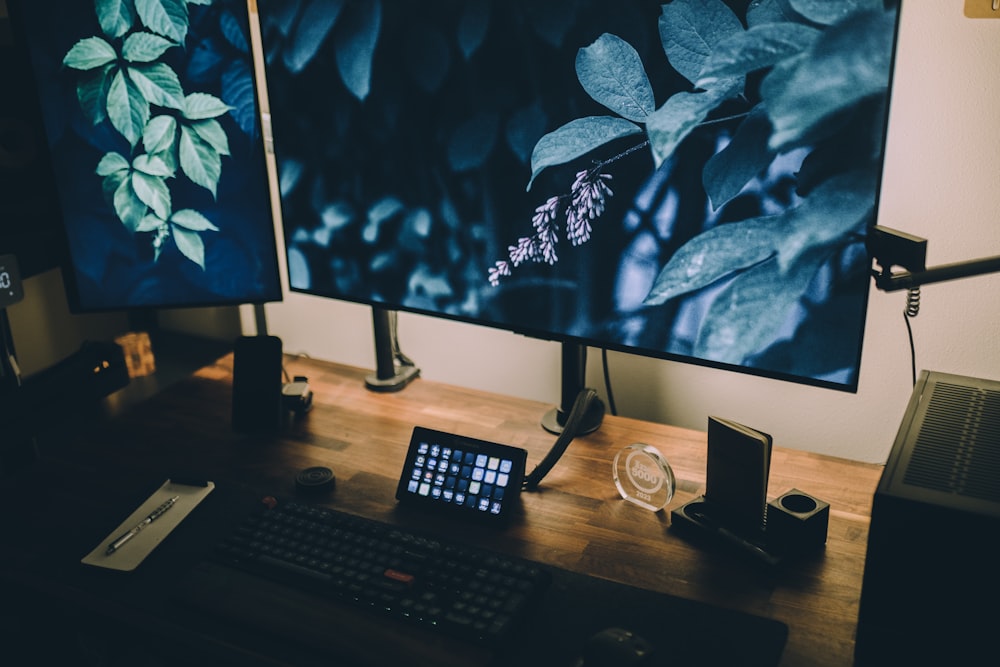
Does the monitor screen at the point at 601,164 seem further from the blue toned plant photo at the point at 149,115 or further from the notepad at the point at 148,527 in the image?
the notepad at the point at 148,527

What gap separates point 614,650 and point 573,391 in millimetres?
564

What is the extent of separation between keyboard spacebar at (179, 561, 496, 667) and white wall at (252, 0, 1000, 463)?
684 millimetres

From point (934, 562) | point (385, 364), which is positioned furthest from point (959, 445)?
point (385, 364)

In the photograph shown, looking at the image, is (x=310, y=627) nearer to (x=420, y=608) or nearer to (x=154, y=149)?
(x=420, y=608)

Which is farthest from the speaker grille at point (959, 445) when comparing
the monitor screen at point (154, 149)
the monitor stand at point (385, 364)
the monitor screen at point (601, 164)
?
the monitor screen at point (154, 149)

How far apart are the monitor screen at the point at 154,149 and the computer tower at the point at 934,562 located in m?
1.04

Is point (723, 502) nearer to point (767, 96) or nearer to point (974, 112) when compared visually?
point (767, 96)

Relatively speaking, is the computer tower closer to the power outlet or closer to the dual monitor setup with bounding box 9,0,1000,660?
the dual monitor setup with bounding box 9,0,1000,660

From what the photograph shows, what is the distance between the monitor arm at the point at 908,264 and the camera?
0.82 m

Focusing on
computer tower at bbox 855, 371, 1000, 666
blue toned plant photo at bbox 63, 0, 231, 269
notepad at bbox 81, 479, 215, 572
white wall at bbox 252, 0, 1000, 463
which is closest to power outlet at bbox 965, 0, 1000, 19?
white wall at bbox 252, 0, 1000, 463

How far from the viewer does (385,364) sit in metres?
1.50

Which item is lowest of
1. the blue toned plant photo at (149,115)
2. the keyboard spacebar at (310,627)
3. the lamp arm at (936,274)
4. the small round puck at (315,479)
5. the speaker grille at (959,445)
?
the keyboard spacebar at (310,627)

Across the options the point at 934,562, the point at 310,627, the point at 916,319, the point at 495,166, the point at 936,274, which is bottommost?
the point at 310,627

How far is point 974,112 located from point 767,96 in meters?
0.35
